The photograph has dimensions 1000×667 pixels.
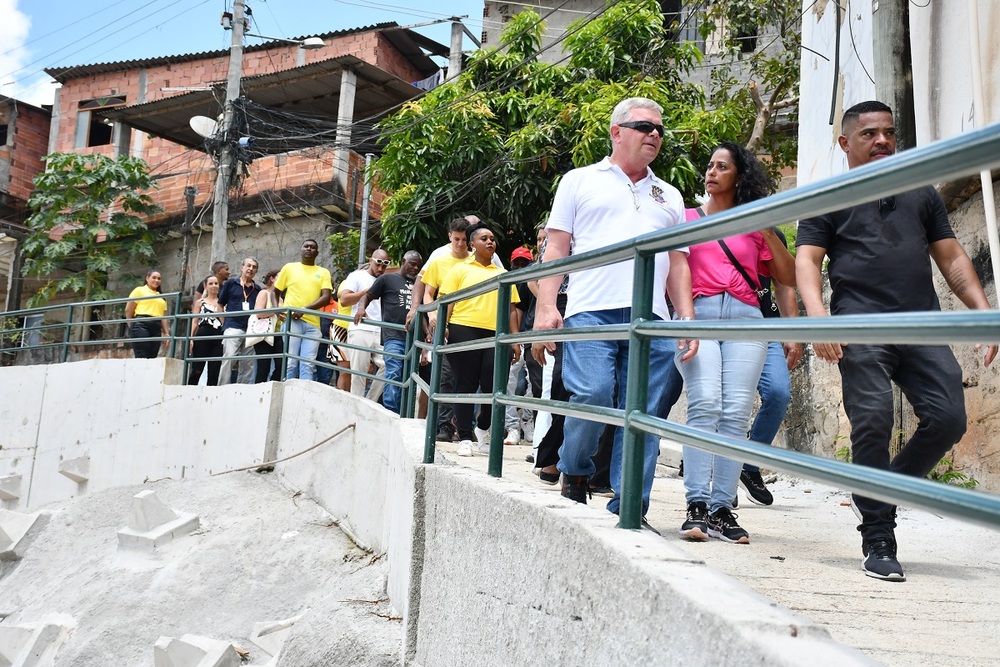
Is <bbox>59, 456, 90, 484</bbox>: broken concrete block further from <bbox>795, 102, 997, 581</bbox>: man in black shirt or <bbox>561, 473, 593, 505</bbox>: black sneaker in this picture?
<bbox>795, 102, 997, 581</bbox>: man in black shirt

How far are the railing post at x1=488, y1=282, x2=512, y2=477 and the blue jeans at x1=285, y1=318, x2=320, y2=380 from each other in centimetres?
621

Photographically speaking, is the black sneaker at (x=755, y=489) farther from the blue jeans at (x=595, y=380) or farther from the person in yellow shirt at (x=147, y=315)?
the person in yellow shirt at (x=147, y=315)

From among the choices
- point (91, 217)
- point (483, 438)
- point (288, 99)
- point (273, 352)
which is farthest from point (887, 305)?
point (91, 217)

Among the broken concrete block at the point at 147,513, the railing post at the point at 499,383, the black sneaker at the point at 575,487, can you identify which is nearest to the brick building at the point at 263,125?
the broken concrete block at the point at 147,513

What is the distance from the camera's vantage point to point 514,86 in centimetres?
1474

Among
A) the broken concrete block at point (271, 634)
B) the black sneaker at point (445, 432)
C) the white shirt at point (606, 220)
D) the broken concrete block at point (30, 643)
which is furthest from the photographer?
the black sneaker at point (445, 432)

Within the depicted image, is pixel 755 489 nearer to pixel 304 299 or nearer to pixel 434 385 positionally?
pixel 434 385

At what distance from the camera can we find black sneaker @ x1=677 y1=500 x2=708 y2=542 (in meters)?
4.22

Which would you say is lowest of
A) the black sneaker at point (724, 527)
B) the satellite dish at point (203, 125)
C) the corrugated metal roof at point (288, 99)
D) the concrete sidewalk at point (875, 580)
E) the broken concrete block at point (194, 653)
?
the broken concrete block at point (194, 653)

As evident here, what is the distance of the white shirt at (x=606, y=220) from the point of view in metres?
4.19

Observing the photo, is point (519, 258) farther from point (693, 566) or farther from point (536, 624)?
point (693, 566)

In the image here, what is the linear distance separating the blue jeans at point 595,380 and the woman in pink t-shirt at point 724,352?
191mm

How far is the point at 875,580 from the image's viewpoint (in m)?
3.58

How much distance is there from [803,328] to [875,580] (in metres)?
1.93
